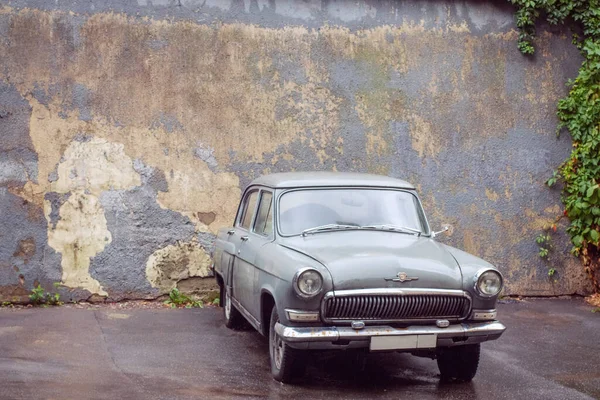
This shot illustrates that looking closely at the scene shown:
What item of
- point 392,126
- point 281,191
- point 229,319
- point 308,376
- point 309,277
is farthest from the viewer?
point 392,126

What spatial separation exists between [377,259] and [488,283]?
0.85 meters

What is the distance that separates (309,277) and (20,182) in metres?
4.41

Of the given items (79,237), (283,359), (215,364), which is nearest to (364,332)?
(283,359)

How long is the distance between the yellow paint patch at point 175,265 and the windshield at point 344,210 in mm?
2693

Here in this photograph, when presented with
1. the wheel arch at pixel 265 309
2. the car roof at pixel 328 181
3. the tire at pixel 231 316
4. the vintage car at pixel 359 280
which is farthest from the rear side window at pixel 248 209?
the wheel arch at pixel 265 309

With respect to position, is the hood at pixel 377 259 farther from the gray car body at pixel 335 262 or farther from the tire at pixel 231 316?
the tire at pixel 231 316

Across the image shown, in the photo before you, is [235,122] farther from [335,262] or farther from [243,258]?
[335,262]

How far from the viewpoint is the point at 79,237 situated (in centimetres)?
837

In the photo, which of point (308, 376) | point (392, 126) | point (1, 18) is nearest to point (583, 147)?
point (392, 126)

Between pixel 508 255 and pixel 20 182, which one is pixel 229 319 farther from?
pixel 508 255

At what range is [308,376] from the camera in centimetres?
570

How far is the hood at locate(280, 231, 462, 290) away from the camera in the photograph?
5195mm

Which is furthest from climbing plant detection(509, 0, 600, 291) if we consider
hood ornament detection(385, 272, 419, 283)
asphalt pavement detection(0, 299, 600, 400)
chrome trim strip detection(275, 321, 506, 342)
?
hood ornament detection(385, 272, 419, 283)

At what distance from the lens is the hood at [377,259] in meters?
5.20
